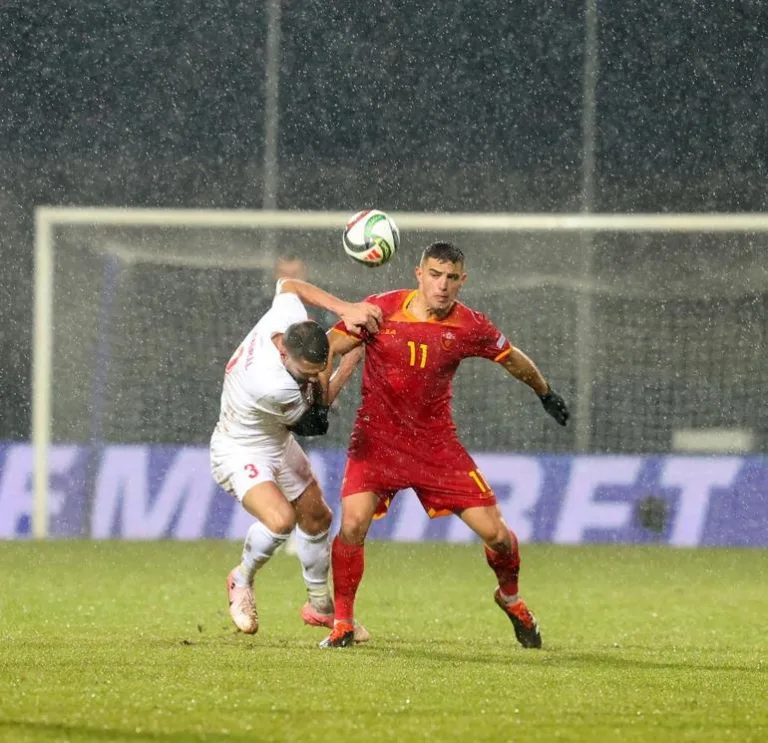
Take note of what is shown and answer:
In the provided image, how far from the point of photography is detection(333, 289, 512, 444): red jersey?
348 inches

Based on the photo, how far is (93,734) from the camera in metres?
5.89

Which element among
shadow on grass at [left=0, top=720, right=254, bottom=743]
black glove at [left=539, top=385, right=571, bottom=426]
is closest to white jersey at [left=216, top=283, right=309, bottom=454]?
black glove at [left=539, top=385, right=571, bottom=426]

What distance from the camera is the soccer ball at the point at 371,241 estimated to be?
29.8ft

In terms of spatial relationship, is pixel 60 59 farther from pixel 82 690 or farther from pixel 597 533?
pixel 82 690

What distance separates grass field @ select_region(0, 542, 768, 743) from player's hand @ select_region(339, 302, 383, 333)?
1617 millimetres

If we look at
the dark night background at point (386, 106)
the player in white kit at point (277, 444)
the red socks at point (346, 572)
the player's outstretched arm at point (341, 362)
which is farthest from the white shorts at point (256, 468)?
the dark night background at point (386, 106)

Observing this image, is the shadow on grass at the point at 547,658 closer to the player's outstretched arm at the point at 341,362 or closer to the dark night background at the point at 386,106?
the player's outstretched arm at the point at 341,362

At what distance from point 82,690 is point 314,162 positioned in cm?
1713

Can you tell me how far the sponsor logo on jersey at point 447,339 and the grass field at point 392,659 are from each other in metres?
1.55

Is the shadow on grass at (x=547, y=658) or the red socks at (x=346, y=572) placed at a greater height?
the red socks at (x=346, y=572)

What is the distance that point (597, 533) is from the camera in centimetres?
1692

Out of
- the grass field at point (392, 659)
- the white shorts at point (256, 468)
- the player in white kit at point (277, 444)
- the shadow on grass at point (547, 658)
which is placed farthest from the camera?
the white shorts at point (256, 468)

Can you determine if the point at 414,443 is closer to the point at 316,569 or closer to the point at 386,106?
the point at 316,569

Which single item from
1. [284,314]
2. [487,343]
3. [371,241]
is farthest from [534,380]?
[284,314]
